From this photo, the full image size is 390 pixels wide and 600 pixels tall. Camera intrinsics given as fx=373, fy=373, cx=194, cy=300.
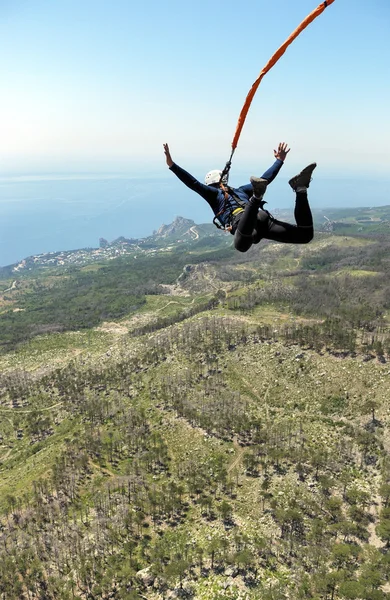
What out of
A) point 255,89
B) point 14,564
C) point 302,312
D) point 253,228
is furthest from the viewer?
point 302,312

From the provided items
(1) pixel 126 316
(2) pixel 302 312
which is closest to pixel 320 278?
(2) pixel 302 312

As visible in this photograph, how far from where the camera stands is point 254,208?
26.1ft

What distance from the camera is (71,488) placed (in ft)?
133

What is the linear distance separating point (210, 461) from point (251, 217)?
40.0 metres

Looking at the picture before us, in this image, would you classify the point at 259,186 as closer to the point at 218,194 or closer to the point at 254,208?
the point at 254,208

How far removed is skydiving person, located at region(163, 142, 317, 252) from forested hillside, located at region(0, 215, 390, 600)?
2768 centimetres

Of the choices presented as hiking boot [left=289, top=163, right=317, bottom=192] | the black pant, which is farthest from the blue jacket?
hiking boot [left=289, top=163, right=317, bottom=192]

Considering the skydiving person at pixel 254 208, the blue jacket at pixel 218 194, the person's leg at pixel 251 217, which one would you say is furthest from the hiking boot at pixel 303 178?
the blue jacket at pixel 218 194

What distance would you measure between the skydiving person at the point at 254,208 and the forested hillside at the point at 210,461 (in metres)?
27.7

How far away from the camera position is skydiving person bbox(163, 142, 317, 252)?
8008mm

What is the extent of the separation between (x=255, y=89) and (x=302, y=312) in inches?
3210

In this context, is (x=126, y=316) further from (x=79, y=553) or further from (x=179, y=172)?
(x=179, y=172)

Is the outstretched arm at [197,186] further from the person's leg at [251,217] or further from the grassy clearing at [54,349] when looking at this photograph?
the grassy clearing at [54,349]

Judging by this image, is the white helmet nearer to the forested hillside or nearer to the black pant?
the black pant
